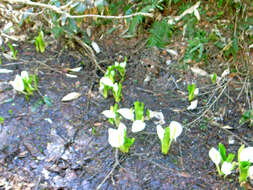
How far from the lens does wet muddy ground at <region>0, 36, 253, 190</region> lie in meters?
1.35

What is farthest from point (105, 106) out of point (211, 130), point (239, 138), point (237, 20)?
point (237, 20)

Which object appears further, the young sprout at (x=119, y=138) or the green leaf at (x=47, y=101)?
the green leaf at (x=47, y=101)

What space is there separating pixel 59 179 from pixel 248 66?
Answer: 1.43 metres

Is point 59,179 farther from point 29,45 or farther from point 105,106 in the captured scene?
point 29,45

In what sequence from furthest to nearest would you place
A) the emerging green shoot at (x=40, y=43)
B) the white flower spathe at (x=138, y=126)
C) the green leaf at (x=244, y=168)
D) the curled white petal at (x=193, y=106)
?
the emerging green shoot at (x=40, y=43), the curled white petal at (x=193, y=106), the white flower spathe at (x=138, y=126), the green leaf at (x=244, y=168)

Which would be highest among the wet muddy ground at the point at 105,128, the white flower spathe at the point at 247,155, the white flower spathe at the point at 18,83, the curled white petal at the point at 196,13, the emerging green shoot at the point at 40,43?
the curled white petal at the point at 196,13

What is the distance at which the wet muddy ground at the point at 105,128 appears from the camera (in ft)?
4.43

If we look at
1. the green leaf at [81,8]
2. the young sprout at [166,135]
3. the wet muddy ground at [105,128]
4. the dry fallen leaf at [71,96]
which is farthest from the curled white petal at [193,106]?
the green leaf at [81,8]

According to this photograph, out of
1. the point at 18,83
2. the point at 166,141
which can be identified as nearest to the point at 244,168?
the point at 166,141

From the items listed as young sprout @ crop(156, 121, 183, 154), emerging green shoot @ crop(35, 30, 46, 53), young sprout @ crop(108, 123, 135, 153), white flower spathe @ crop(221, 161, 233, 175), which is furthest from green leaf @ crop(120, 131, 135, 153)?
emerging green shoot @ crop(35, 30, 46, 53)

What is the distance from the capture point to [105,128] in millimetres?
1585

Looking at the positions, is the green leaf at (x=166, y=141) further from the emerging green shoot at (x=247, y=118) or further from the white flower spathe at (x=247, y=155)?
the emerging green shoot at (x=247, y=118)

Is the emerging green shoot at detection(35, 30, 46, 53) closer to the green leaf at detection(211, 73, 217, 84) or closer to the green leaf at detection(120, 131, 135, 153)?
the green leaf at detection(120, 131, 135, 153)

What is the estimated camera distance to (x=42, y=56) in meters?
2.10
